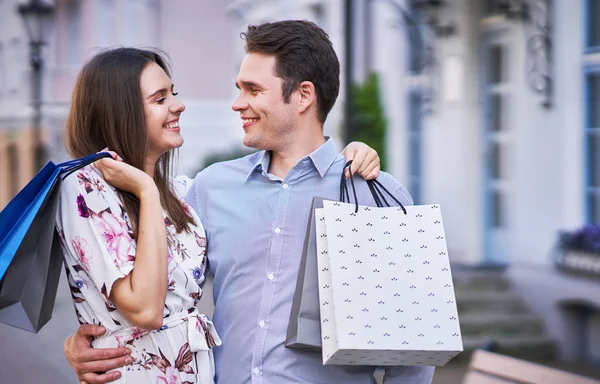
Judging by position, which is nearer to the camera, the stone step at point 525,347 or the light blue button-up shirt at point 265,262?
the light blue button-up shirt at point 265,262

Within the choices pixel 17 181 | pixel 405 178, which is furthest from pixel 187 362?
pixel 17 181

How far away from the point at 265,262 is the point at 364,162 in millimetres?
337

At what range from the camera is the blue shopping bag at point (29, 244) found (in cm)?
208

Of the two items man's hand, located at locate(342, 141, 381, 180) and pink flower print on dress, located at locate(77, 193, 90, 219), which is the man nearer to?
man's hand, located at locate(342, 141, 381, 180)

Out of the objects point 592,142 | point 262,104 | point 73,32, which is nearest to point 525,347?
point 592,142

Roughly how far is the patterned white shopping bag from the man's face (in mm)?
279

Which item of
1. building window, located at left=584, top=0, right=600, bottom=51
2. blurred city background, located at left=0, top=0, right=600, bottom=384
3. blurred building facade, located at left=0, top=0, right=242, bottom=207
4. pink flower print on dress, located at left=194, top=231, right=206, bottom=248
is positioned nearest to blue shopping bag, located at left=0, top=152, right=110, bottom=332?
pink flower print on dress, located at left=194, top=231, right=206, bottom=248

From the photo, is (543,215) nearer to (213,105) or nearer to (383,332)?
(213,105)

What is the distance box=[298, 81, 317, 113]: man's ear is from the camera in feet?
8.01

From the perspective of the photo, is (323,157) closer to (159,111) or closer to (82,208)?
(159,111)

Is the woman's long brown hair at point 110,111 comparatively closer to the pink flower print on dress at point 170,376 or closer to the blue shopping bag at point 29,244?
the blue shopping bag at point 29,244

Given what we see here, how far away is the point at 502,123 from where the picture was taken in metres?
8.24

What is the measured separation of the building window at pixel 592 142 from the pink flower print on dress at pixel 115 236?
5381mm

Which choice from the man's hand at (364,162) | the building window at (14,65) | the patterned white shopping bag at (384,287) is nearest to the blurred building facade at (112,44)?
the building window at (14,65)
